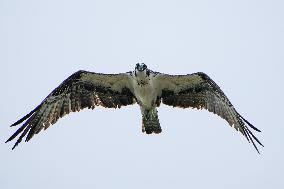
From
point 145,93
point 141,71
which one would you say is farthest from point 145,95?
point 141,71

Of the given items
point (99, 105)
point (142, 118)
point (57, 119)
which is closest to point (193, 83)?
point (142, 118)

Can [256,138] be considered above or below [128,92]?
below

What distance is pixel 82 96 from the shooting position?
13484mm

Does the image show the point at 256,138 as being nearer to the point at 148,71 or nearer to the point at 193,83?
the point at 193,83

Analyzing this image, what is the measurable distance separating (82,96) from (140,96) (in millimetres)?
1485

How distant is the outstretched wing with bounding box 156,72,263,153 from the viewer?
43.8 feet

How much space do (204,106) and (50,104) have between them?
3890 mm

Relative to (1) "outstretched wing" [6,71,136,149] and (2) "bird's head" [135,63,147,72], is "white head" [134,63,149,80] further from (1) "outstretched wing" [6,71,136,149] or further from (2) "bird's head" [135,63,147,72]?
(1) "outstretched wing" [6,71,136,149]

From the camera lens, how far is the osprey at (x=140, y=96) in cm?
1311

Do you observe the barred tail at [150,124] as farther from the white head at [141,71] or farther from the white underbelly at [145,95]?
the white head at [141,71]

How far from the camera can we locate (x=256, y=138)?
12602mm

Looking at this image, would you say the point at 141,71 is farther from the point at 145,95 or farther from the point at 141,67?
the point at 145,95

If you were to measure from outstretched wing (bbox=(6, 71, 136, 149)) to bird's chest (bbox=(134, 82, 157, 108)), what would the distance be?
33 cm

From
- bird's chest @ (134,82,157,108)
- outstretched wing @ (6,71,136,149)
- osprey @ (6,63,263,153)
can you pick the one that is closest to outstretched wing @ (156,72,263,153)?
osprey @ (6,63,263,153)
